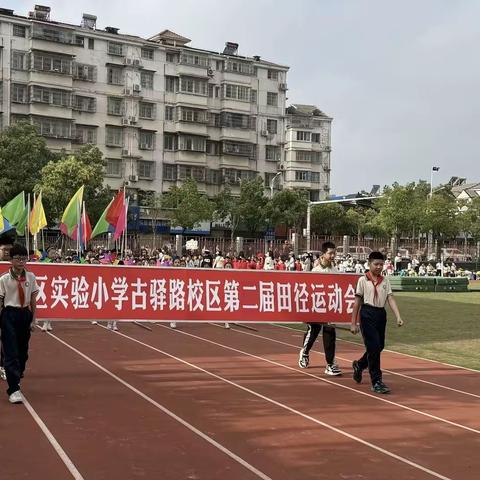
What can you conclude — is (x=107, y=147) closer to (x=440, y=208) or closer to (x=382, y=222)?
(x=382, y=222)

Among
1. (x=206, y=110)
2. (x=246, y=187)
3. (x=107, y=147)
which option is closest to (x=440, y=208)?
(x=246, y=187)

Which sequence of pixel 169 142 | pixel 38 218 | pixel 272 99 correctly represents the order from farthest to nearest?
pixel 272 99 < pixel 169 142 < pixel 38 218

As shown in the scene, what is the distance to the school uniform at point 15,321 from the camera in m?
7.68

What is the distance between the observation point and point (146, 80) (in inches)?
2408

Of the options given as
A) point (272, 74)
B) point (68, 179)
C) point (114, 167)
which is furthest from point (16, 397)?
point (272, 74)

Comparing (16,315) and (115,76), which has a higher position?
(115,76)

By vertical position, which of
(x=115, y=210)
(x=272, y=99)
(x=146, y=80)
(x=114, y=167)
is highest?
(x=272, y=99)

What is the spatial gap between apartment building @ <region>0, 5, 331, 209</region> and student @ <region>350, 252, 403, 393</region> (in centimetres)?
5026

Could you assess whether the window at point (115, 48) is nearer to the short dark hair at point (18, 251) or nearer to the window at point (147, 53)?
the window at point (147, 53)

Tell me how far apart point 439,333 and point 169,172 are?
48762 mm

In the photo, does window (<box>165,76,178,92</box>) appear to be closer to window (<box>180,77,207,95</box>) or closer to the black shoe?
window (<box>180,77,207,95</box>)

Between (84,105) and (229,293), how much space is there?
50371mm

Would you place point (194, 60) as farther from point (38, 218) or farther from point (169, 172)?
point (38, 218)

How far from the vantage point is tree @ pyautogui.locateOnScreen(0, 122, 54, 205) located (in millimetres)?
47125
